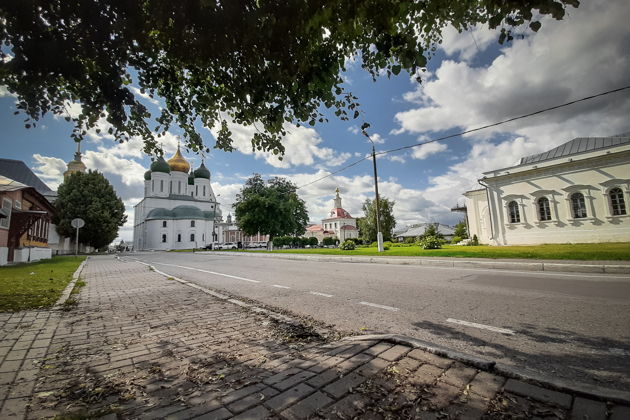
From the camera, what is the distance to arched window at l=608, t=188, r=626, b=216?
20.0m

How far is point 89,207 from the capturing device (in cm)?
3753

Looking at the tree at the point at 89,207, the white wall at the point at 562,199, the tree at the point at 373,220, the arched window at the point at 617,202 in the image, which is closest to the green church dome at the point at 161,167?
the tree at the point at 89,207

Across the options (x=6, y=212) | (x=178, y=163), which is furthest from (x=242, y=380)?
(x=178, y=163)

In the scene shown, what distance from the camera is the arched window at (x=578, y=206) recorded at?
21.6 metres

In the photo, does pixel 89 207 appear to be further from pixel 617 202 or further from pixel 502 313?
pixel 617 202

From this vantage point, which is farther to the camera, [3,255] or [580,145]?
[580,145]

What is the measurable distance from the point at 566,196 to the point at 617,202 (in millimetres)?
2774

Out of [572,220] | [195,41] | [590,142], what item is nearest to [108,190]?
[195,41]

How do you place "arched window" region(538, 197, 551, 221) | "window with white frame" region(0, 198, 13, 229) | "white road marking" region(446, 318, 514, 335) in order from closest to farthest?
"white road marking" region(446, 318, 514, 335) → "window with white frame" region(0, 198, 13, 229) → "arched window" region(538, 197, 551, 221)

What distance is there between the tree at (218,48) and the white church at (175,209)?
58.9m

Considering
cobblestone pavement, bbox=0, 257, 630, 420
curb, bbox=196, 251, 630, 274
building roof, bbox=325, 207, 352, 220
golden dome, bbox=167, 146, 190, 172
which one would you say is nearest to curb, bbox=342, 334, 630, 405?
cobblestone pavement, bbox=0, 257, 630, 420

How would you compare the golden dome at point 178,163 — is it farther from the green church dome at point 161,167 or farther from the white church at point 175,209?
the green church dome at point 161,167

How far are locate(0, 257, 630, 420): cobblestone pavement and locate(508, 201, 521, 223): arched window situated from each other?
27.4 meters

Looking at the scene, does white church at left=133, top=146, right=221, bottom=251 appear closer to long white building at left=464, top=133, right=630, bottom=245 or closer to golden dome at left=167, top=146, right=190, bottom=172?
golden dome at left=167, top=146, right=190, bottom=172
